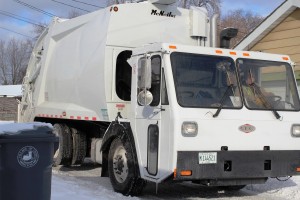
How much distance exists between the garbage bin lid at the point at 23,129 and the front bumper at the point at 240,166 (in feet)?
6.65

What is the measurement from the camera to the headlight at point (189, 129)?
6387 mm

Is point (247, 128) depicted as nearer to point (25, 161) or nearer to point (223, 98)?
point (223, 98)

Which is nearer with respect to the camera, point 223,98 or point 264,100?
point 223,98

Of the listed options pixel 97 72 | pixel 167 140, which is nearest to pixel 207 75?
pixel 167 140

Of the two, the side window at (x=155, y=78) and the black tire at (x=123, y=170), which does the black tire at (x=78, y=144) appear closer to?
the black tire at (x=123, y=170)

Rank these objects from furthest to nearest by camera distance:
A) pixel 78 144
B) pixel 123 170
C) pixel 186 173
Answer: pixel 78 144
pixel 123 170
pixel 186 173

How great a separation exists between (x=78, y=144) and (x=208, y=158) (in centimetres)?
446

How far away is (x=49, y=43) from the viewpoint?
11.2 metres

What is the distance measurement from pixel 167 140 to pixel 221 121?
793 millimetres

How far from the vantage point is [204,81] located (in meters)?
A: 6.84

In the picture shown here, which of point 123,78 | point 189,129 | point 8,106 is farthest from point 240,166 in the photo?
point 8,106

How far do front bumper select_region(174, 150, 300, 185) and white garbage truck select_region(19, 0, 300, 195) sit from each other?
0.5 inches

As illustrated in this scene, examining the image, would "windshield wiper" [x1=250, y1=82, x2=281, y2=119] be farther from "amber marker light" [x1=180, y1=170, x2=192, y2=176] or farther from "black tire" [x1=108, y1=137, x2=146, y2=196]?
"black tire" [x1=108, y1=137, x2=146, y2=196]

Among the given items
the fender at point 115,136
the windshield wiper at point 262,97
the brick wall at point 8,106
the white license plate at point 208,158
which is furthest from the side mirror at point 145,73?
the brick wall at point 8,106
